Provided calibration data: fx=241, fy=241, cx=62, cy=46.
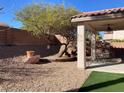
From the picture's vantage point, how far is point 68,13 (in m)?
20.6

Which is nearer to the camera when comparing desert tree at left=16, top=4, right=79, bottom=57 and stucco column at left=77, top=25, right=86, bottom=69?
stucco column at left=77, top=25, right=86, bottom=69

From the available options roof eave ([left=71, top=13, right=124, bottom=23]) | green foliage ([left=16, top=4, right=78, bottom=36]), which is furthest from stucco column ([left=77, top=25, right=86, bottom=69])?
green foliage ([left=16, top=4, right=78, bottom=36])

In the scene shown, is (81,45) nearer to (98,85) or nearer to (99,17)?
(99,17)

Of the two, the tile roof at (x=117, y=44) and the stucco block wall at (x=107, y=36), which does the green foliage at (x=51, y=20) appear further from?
the stucco block wall at (x=107, y=36)

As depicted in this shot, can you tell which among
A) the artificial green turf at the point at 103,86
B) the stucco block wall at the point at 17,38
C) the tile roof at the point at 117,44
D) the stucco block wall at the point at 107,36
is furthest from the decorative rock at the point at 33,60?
the stucco block wall at the point at 107,36

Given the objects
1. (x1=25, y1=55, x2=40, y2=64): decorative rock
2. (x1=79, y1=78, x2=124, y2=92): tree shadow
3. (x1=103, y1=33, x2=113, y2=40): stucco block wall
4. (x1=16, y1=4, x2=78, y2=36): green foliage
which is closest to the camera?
(x1=79, y1=78, x2=124, y2=92): tree shadow

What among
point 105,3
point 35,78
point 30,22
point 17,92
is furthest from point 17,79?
point 105,3

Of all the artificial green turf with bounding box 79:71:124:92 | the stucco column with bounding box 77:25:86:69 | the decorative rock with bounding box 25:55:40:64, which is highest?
the stucco column with bounding box 77:25:86:69

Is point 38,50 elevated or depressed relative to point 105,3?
depressed

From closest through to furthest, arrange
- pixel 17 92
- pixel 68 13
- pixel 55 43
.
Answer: pixel 17 92, pixel 68 13, pixel 55 43

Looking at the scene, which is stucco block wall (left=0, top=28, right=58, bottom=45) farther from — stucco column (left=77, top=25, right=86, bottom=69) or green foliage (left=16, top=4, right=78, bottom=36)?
stucco column (left=77, top=25, right=86, bottom=69)

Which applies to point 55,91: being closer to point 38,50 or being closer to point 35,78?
point 35,78

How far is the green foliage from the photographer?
19688mm

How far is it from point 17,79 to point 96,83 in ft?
11.2
